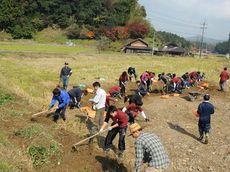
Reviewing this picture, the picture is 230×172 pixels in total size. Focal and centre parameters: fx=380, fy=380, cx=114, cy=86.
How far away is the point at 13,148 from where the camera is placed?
36.0ft

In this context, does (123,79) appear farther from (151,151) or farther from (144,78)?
(151,151)

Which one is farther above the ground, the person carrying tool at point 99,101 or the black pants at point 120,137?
the person carrying tool at point 99,101

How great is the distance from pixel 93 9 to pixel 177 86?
66810 mm

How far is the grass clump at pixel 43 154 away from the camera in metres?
11.0

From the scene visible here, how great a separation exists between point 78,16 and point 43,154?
78938 millimetres

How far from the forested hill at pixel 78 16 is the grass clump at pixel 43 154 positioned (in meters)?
68.4

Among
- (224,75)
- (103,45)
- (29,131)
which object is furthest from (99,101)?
(103,45)

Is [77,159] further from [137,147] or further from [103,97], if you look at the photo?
[137,147]

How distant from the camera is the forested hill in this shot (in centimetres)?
7912

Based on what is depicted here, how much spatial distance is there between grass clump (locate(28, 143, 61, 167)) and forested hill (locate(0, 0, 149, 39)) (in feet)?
224

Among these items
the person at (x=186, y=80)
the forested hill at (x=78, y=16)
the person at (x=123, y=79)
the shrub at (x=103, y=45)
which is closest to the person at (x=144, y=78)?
the person at (x=123, y=79)

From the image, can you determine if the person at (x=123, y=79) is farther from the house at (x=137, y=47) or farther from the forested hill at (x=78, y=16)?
the forested hill at (x=78, y=16)

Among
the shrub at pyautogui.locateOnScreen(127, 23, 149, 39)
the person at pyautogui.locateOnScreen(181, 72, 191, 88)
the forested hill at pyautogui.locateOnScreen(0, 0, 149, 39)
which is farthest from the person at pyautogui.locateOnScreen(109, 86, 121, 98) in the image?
the shrub at pyautogui.locateOnScreen(127, 23, 149, 39)

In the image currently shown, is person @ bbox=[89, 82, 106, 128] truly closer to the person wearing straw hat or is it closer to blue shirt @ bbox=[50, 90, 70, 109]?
blue shirt @ bbox=[50, 90, 70, 109]
